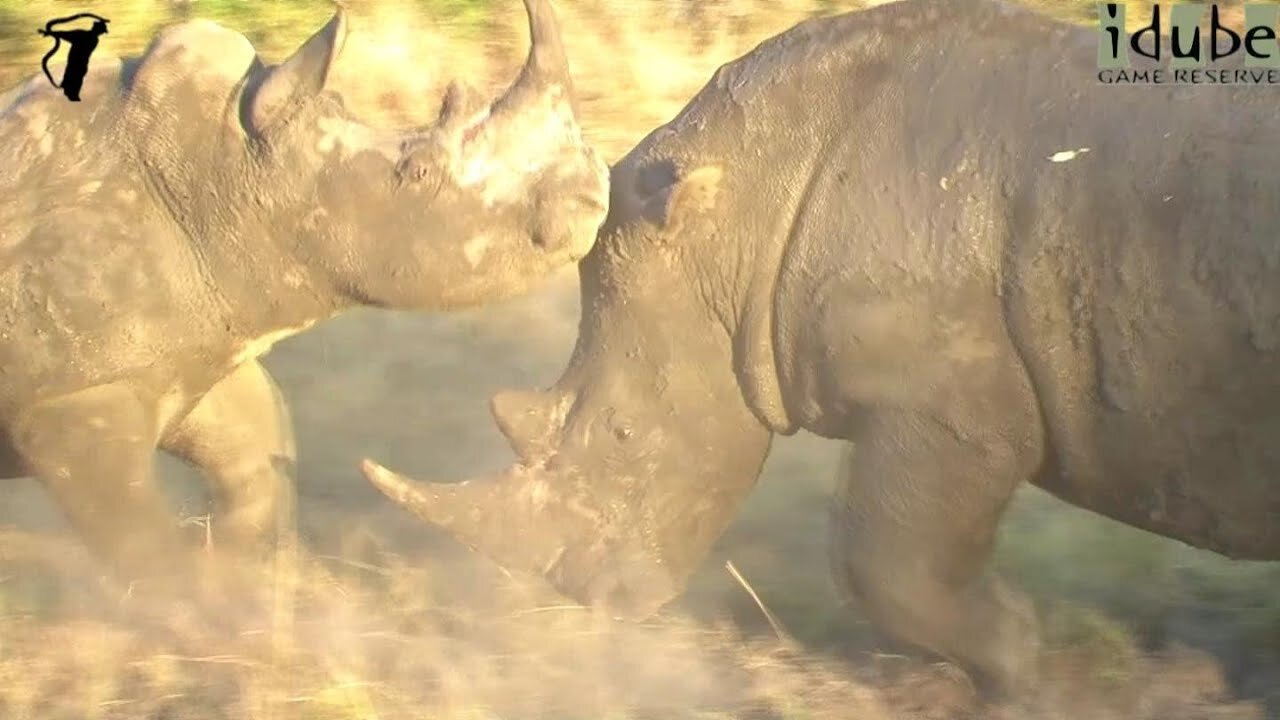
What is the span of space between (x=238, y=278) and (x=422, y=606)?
3.20ft

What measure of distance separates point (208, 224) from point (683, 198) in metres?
1.06

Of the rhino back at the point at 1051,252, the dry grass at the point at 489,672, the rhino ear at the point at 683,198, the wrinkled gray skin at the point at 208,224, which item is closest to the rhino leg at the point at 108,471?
the wrinkled gray skin at the point at 208,224

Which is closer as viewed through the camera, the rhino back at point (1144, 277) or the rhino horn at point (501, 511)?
the rhino back at point (1144, 277)

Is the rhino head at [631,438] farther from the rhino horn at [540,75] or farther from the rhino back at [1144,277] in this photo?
the rhino back at [1144,277]

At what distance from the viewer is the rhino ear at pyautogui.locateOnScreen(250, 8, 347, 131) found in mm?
4625

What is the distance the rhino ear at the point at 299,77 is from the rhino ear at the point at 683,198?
756 millimetres

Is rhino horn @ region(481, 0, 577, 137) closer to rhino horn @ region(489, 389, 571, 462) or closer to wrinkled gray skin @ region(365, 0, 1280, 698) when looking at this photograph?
wrinkled gray skin @ region(365, 0, 1280, 698)

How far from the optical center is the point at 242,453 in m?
5.35

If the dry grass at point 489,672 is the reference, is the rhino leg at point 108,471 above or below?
above

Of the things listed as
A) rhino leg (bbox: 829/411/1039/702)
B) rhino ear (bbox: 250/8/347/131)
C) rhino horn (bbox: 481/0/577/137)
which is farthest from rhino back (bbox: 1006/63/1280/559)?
rhino ear (bbox: 250/8/347/131)

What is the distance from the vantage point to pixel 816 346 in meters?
4.55

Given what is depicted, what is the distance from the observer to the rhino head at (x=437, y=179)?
4617 millimetres

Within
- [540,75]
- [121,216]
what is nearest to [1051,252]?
[540,75]

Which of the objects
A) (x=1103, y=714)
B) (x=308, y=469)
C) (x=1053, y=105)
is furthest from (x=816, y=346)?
(x=308, y=469)
